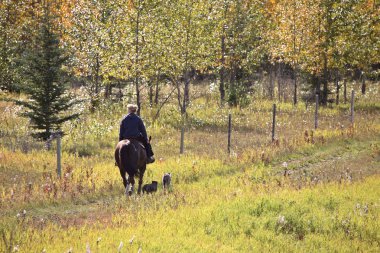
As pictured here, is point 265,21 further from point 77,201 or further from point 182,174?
point 77,201

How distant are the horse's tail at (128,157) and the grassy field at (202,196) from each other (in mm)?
965

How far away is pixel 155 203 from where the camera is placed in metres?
11.7

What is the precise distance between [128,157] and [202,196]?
262 centimetres

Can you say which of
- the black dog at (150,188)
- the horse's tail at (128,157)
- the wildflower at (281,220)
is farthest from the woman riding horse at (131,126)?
the wildflower at (281,220)

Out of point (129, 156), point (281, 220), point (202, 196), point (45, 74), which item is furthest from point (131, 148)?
point (45, 74)

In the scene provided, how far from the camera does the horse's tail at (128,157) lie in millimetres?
13797

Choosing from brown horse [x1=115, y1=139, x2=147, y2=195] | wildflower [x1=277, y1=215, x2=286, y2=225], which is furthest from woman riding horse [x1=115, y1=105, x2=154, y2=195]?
wildflower [x1=277, y1=215, x2=286, y2=225]

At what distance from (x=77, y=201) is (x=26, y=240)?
16.1 feet

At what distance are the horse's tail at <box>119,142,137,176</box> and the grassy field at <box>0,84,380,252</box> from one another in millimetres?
965

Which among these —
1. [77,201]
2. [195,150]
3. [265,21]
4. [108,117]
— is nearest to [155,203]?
[77,201]

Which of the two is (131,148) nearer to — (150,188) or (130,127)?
(130,127)

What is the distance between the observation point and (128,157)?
1386cm

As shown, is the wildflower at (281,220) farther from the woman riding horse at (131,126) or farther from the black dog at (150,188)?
the woman riding horse at (131,126)

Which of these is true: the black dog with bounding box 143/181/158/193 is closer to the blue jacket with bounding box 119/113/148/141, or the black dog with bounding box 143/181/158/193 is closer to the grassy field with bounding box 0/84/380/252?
the grassy field with bounding box 0/84/380/252
